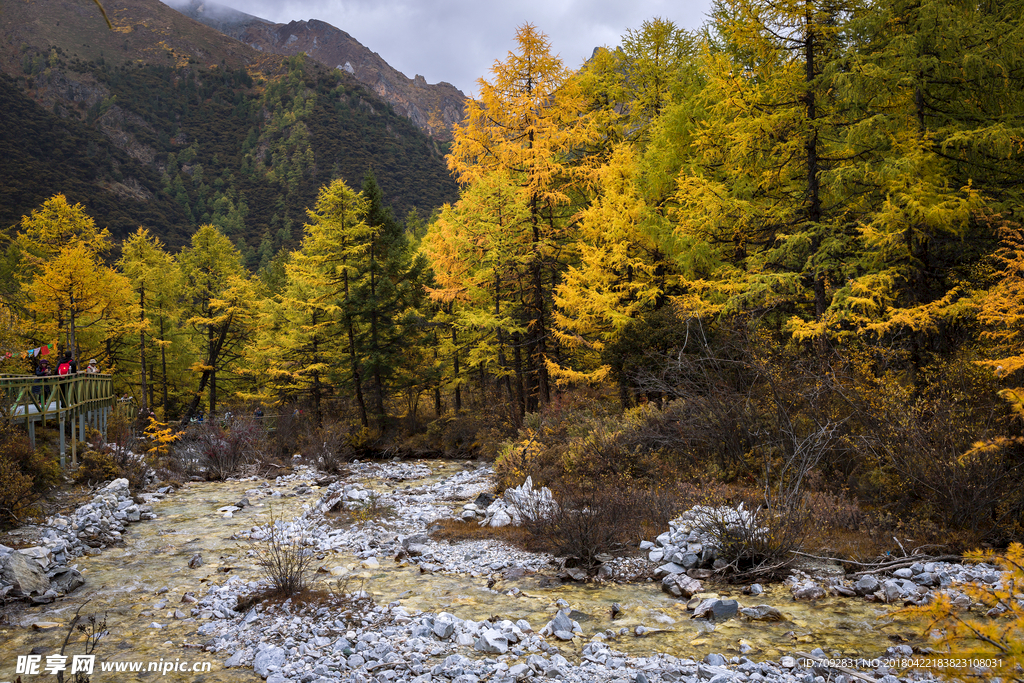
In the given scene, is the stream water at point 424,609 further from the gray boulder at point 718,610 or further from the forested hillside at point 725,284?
the forested hillside at point 725,284

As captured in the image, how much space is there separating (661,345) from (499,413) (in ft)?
23.6

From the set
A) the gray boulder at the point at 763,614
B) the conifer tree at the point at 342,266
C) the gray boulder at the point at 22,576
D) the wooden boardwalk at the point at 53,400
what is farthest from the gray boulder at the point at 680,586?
the conifer tree at the point at 342,266

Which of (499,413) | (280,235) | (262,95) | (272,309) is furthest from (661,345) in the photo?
(262,95)

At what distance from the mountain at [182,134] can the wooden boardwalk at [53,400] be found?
1954 inches

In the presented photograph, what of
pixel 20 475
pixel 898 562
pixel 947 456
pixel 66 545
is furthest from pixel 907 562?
pixel 20 475

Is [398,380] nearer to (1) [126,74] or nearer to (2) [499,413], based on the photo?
(2) [499,413]

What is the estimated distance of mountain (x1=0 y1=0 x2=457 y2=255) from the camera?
75938 millimetres

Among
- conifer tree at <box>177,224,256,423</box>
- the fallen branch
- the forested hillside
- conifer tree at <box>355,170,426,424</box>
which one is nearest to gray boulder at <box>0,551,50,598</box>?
the forested hillside

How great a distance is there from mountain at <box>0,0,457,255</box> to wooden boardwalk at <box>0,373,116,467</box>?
4964 centimetres

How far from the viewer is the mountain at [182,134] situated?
249 feet

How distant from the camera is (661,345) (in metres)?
14.8

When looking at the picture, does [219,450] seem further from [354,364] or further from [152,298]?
[152,298]

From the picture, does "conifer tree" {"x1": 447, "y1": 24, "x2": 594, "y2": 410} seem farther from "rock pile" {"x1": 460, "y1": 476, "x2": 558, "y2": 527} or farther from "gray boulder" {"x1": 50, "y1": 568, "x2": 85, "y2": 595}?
"gray boulder" {"x1": 50, "y1": 568, "x2": 85, "y2": 595}

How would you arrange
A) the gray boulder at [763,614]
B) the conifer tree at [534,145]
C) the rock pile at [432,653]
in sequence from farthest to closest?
the conifer tree at [534,145], the gray boulder at [763,614], the rock pile at [432,653]
